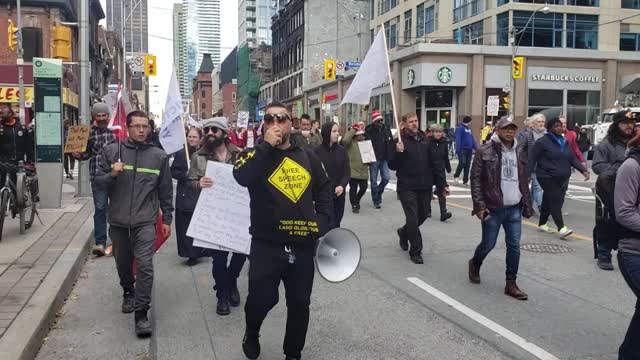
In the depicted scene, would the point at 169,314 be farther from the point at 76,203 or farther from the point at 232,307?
the point at 76,203

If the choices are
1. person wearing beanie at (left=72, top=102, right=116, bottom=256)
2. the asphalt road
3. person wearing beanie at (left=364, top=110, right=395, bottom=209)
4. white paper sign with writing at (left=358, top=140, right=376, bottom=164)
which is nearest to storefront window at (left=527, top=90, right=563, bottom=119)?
person wearing beanie at (left=364, top=110, right=395, bottom=209)

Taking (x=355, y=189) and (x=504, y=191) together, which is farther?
(x=355, y=189)

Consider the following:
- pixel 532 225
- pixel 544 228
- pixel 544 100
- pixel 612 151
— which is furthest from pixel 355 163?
pixel 544 100

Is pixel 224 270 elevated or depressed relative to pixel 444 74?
depressed

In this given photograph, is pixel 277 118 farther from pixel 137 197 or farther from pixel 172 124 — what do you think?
pixel 172 124

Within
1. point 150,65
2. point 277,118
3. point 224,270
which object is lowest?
point 224,270

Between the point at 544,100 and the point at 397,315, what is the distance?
38.0 metres

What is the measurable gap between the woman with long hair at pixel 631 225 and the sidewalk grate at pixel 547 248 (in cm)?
479

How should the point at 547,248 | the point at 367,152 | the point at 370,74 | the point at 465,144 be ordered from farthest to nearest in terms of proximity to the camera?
the point at 465,144 < the point at 367,152 < the point at 547,248 < the point at 370,74

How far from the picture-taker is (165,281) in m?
7.05

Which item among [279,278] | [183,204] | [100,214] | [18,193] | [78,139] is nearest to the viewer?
[279,278]

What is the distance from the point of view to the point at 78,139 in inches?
360

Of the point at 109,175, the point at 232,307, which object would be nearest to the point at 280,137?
the point at 109,175

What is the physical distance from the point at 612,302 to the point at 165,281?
15.8 feet
